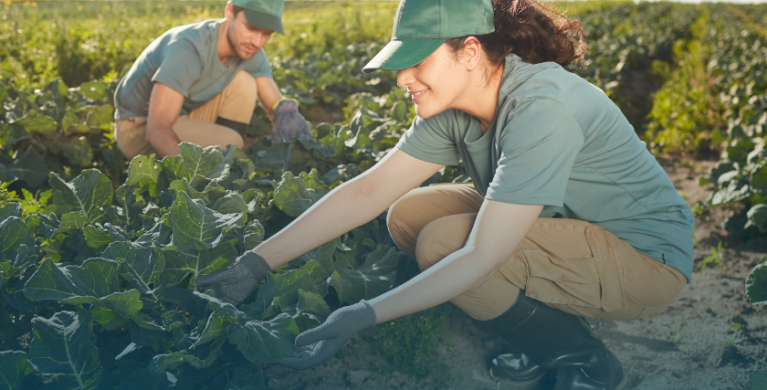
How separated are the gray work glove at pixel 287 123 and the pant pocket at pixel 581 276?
1.82 metres

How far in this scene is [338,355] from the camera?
71.7 inches

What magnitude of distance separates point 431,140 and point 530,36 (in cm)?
47

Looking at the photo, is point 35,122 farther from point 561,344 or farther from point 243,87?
point 561,344

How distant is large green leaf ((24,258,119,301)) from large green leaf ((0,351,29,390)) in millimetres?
147

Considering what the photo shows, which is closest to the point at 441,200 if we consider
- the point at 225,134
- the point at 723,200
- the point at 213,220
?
the point at 213,220

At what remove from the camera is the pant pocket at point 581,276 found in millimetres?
1743

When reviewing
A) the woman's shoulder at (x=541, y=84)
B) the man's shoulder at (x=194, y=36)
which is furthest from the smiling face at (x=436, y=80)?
the man's shoulder at (x=194, y=36)

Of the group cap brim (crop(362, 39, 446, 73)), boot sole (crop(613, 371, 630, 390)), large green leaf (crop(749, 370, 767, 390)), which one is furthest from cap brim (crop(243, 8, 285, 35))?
large green leaf (crop(749, 370, 767, 390))

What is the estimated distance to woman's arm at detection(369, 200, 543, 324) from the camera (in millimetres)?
1478

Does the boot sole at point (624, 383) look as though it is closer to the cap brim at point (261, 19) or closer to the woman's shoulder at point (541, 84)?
the woman's shoulder at point (541, 84)

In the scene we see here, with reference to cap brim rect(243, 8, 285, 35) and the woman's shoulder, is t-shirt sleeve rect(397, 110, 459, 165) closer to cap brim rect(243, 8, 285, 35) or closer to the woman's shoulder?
the woman's shoulder

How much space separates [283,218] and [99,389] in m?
1.01

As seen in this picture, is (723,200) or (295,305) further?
(723,200)

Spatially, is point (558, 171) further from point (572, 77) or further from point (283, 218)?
point (283, 218)
